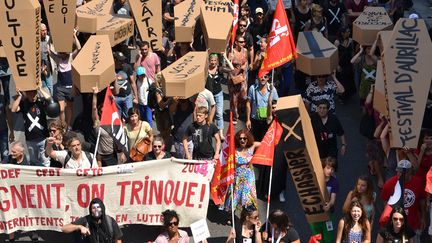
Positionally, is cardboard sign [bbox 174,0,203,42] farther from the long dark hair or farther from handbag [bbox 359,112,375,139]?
the long dark hair

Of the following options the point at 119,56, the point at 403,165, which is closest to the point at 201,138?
the point at 119,56

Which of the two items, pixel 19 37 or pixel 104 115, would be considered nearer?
pixel 104 115

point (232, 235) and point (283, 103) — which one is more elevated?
point (283, 103)

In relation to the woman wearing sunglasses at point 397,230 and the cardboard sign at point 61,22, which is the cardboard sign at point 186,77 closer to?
the cardboard sign at point 61,22

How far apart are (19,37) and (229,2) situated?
364 cm

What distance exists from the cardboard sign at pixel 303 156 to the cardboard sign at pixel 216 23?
3.51 m

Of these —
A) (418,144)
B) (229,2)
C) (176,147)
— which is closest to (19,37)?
(176,147)

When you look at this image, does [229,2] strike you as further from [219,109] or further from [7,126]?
[7,126]

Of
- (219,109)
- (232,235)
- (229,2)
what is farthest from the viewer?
(229,2)

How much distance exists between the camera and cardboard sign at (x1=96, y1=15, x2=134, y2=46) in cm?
1692

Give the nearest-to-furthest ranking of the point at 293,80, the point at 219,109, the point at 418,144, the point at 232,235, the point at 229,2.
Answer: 1. the point at 232,235
2. the point at 418,144
3. the point at 219,109
4. the point at 229,2
5. the point at 293,80

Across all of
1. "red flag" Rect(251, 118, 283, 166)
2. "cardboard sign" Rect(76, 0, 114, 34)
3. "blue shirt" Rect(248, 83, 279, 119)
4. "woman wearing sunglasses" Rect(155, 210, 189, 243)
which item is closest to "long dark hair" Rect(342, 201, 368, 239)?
"red flag" Rect(251, 118, 283, 166)

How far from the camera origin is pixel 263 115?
1568cm

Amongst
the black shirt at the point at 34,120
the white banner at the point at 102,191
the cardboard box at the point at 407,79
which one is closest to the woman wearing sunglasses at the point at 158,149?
the white banner at the point at 102,191
